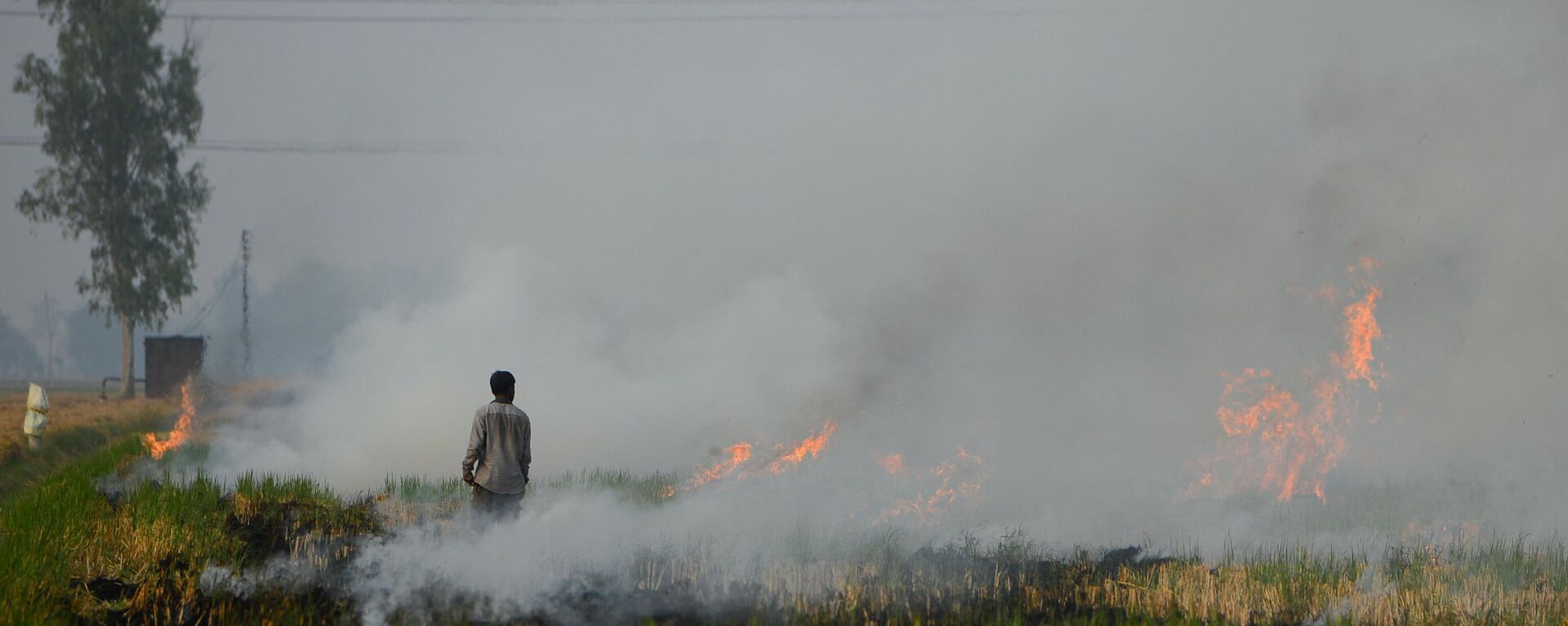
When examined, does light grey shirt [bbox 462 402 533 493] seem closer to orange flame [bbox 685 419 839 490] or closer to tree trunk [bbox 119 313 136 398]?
orange flame [bbox 685 419 839 490]

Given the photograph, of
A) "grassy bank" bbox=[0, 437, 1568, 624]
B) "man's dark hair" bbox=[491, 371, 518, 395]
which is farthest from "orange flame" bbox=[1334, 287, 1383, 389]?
"man's dark hair" bbox=[491, 371, 518, 395]

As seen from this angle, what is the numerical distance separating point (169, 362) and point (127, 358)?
6744 mm

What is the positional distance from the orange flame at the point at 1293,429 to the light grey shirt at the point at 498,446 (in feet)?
31.4

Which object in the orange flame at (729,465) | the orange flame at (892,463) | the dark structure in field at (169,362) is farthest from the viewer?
the dark structure in field at (169,362)

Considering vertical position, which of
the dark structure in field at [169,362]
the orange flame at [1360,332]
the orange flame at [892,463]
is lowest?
the orange flame at [892,463]

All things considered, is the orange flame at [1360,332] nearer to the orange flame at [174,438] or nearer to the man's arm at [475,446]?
the man's arm at [475,446]

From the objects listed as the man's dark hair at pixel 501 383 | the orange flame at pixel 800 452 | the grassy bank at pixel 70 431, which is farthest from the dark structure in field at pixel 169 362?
the man's dark hair at pixel 501 383

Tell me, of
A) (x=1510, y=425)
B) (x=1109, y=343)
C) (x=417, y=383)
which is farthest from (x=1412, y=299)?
(x=417, y=383)

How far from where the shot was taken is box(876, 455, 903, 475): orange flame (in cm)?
1603

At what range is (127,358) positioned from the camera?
49.4 metres

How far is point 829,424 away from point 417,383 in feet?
29.8

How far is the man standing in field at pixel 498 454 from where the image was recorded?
34.4 ft

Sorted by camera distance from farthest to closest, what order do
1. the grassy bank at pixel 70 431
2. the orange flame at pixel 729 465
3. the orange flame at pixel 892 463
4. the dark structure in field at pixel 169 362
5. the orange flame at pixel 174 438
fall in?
the dark structure in field at pixel 169 362 → the orange flame at pixel 174 438 → the grassy bank at pixel 70 431 → the orange flame at pixel 729 465 → the orange flame at pixel 892 463

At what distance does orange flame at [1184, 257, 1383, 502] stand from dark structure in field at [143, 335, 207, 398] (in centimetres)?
3847
